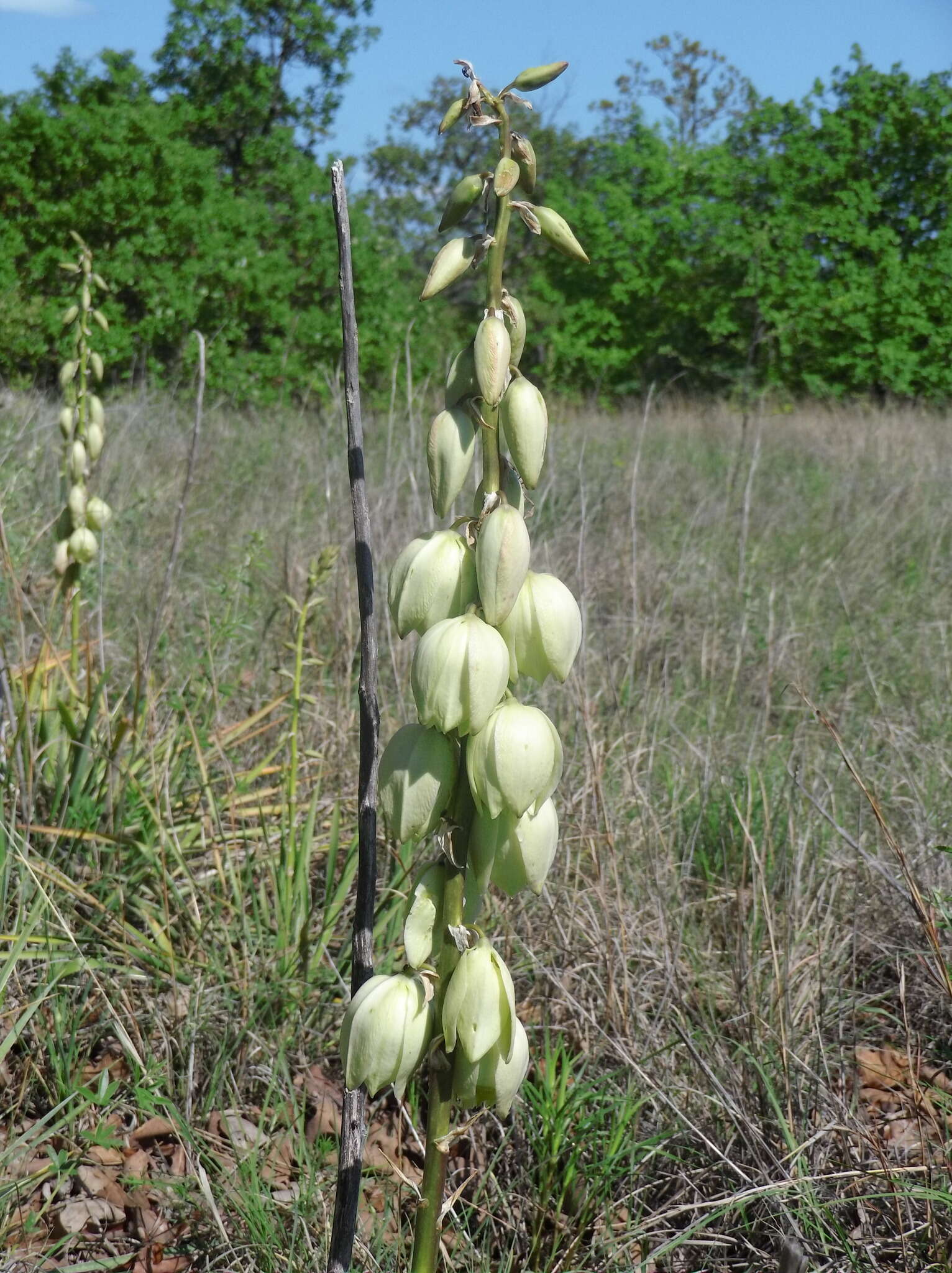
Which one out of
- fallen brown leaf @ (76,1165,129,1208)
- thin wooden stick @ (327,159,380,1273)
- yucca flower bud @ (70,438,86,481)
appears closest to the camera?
thin wooden stick @ (327,159,380,1273)

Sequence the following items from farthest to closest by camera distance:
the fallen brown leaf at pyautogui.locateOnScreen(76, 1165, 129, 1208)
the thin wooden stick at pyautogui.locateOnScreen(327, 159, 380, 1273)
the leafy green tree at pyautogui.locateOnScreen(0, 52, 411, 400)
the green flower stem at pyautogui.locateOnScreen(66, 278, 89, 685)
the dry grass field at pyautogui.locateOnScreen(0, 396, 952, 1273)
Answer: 1. the leafy green tree at pyautogui.locateOnScreen(0, 52, 411, 400)
2. the green flower stem at pyautogui.locateOnScreen(66, 278, 89, 685)
3. the fallen brown leaf at pyautogui.locateOnScreen(76, 1165, 129, 1208)
4. the dry grass field at pyautogui.locateOnScreen(0, 396, 952, 1273)
5. the thin wooden stick at pyautogui.locateOnScreen(327, 159, 380, 1273)

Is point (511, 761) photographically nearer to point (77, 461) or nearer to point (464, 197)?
point (464, 197)

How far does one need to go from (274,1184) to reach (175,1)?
42.1 ft

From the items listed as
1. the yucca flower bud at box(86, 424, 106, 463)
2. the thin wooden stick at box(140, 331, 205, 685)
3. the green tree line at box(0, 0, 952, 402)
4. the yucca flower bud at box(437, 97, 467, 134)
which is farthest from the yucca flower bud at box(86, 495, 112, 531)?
the green tree line at box(0, 0, 952, 402)

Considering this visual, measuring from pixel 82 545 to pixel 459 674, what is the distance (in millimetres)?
1907

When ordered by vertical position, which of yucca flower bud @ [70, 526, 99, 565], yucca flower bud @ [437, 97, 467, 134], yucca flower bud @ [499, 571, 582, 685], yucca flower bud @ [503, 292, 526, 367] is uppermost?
yucca flower bud @ [437, 97, 467, 134]

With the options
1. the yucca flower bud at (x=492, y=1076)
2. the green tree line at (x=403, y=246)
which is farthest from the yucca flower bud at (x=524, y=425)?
the green tree line at (x=403, y=246)

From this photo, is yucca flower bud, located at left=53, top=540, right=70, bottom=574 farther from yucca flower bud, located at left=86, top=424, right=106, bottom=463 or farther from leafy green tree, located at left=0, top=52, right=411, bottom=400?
leafy green tree, located at left=0, top=52, right=411, bottom=400

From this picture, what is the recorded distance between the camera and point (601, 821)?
2010 millimetres

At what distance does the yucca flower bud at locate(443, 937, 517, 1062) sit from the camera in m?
0.84

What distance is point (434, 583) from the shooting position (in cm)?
87

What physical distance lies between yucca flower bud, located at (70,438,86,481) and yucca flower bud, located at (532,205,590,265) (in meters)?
1.91

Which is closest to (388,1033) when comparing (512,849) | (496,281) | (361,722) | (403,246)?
(512,849)

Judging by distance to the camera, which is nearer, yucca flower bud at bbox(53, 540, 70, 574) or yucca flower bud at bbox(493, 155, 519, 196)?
yucca flower bud at bbox(493, 155, 519, 196)
